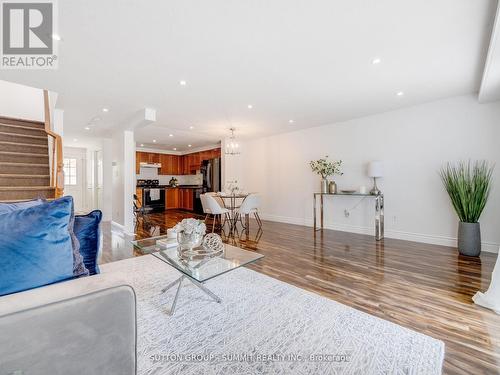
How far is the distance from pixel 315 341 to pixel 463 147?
4.07 m

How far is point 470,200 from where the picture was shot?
332cm

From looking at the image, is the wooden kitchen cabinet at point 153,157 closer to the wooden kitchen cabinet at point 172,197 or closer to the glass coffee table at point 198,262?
the wooden kitchen cabinet at point 172,197

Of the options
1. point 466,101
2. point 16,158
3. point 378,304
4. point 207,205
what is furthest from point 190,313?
point 466,101

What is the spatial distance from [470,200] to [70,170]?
34.5 ft

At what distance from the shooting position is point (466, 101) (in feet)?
12.1

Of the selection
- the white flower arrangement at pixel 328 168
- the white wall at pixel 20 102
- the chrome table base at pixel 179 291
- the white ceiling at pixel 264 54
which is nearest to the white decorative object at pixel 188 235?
the chrome table base at pixel 179 291

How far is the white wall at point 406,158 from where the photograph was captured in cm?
359

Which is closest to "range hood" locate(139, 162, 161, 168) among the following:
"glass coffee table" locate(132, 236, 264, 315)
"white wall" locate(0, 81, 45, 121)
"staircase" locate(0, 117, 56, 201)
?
"white wall" locate(0, 81, 45, 121)

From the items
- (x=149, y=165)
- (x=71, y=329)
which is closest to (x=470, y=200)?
(x=71, y=329)

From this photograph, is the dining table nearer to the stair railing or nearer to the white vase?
the white vase

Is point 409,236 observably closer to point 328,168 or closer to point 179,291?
point 328,168

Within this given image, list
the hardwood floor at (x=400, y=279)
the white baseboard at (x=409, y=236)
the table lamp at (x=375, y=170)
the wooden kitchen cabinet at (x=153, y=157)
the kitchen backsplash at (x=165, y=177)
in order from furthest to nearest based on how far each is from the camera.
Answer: the kitchen backsplash at (x=165, y=177) → the wooden kitchen cabinet at (x=153, y=157) → the table lamp at (x=375, y=170) → the white baseboard at (x=409, y=236) → the hardwood floor at (x=400, y=279)

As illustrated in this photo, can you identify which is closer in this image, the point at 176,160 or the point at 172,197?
the point at 172,197

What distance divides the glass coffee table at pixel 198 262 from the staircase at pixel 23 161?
2.28 m
